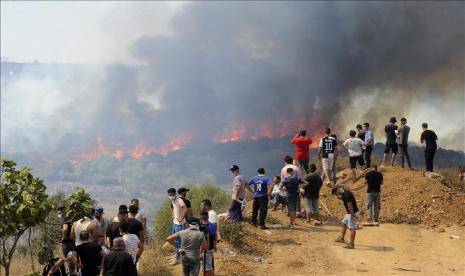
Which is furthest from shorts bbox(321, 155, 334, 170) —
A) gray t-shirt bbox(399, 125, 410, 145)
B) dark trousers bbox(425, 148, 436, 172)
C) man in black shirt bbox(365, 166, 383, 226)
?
dark trousers bbox(425, 148, 436, 172)

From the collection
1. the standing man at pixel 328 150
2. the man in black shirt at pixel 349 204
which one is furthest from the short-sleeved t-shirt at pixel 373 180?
the standing man at pixel 328 150

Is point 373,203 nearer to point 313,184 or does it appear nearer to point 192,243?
point 313,184

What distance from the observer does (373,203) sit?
15.9 m

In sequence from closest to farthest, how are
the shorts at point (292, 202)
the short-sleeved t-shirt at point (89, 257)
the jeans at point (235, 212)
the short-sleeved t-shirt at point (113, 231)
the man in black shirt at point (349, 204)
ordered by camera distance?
1. the short-sleeved t-shirt at point (89, 257)
2. the short-sleeved t-shirt at point (113, 231)
3. the man in black shirt at point (349, 204)
4. the jeans at point (235, 212)
5. the shorts at point (292, 202)

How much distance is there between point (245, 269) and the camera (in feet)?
40.3

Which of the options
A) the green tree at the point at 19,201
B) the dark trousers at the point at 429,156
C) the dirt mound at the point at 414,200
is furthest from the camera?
the dark trousers at the point at 429,156

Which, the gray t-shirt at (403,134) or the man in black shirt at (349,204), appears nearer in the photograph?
the man in black shirt at (349,204)

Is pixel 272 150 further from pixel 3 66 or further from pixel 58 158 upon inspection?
pixel 3 66

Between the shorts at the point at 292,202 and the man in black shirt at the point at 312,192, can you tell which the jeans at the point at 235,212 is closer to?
the shorts at the point at 292,202

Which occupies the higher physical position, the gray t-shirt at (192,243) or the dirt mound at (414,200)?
the dirt mound at (414,200)

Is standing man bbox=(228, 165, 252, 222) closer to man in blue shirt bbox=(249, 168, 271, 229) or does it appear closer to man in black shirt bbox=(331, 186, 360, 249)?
man in blue shirt bbox=(249, 168, 271, 229)

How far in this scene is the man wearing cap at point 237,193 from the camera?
1403cm

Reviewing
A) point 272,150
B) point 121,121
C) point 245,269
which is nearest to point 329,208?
point 245,269

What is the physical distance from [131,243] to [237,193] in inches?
214
